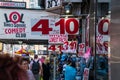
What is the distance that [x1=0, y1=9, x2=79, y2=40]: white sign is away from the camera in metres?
26.3

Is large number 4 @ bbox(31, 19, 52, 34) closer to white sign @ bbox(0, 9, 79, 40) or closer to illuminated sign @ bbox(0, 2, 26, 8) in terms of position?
white sign @ bbox(0, 9, 79, 40)

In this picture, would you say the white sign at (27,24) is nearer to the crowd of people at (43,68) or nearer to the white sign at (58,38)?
the white sign at (58,38)

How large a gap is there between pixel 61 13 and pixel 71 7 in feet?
8.04

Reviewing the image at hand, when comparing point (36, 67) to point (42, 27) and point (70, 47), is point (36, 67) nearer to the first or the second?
point (70, 47)

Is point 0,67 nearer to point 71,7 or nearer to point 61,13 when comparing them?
point 71,7

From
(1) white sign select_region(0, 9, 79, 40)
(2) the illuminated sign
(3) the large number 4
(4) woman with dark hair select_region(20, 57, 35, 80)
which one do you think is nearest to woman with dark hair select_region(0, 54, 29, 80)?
(4) woman with dark hair select_region(20, 57, 35, 80)

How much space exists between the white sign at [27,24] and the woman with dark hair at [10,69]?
21.4 m

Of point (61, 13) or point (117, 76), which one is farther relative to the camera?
point (61, 13)

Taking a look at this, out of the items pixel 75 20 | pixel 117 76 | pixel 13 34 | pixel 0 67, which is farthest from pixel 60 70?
pixel 0 67

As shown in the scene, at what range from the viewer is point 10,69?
8.34ft

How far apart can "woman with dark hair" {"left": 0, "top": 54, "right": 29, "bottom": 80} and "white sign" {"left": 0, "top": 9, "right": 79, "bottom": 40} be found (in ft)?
70.3

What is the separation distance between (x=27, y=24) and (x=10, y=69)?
92.7 ft

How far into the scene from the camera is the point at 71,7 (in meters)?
24.1

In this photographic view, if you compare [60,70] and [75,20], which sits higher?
[75,20]
